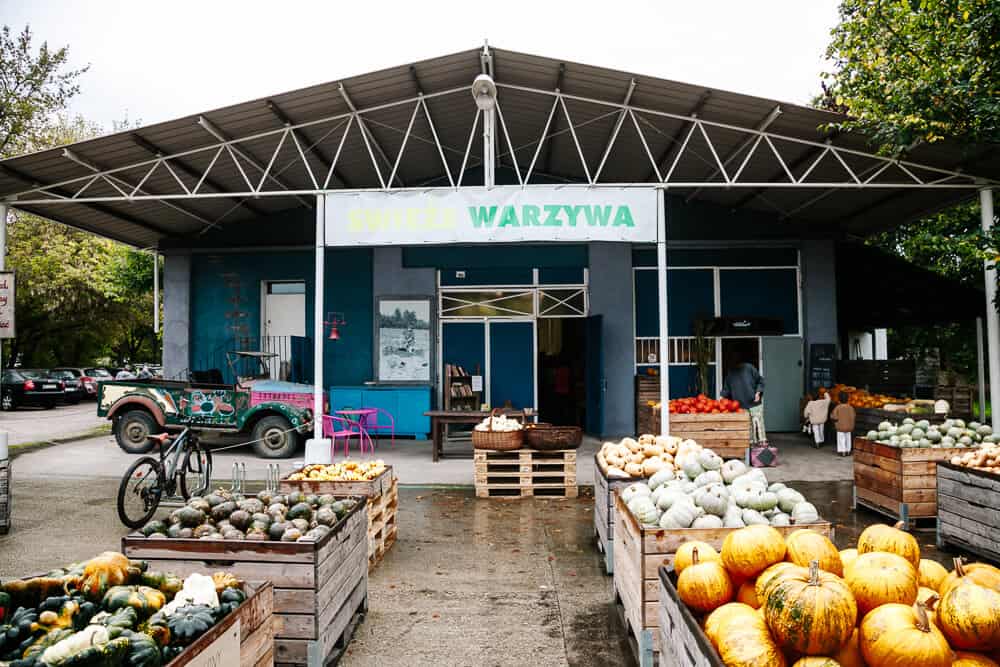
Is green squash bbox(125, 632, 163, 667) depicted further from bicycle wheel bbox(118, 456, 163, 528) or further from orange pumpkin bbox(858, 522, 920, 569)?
bicycle wheel bbox(118, 456, 163, 528)

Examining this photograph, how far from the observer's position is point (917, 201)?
11.9m

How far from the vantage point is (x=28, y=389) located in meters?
24.0

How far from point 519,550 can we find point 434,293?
876 cm

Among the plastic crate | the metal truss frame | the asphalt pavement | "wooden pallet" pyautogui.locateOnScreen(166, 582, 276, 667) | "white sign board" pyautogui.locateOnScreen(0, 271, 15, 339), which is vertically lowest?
the asphalt pavement

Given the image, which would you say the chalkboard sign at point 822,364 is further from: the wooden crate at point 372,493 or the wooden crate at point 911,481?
the wooden crate at point 372,493

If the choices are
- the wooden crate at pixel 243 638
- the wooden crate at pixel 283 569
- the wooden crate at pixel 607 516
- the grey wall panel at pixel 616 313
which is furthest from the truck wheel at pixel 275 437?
the wooden crate at pixel 243 638

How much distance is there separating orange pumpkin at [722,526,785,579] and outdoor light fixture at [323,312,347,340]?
41.7ft

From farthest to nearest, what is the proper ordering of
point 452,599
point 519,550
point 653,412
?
point 653,412 < point 519,550 < point 452,599

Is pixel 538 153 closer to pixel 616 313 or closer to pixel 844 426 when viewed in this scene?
pixel 616 313

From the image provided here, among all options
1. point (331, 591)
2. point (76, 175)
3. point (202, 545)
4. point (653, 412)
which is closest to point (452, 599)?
point (331, 591)

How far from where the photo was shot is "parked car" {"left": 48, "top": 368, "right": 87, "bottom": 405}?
25.9 meters

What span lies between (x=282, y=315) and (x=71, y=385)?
17346 millimetres

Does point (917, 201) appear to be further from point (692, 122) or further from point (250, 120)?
point (250, 120)

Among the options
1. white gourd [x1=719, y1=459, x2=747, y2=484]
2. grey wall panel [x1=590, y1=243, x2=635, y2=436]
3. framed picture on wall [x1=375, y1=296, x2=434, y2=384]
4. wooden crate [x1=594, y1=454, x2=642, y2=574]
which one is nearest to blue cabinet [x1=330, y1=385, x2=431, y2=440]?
framed picture on wall [x1=375, y1=296, x2=434, y2=384]
